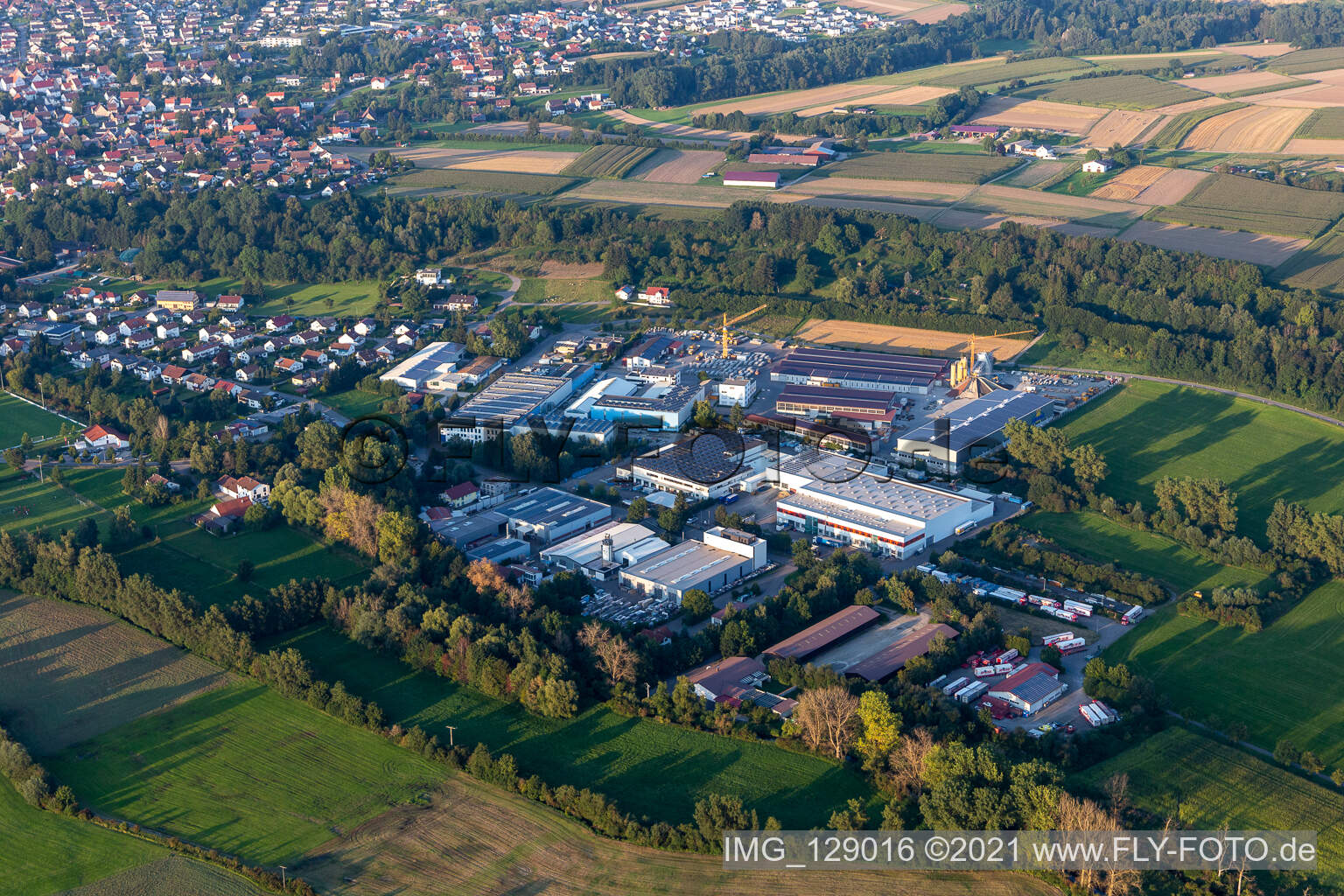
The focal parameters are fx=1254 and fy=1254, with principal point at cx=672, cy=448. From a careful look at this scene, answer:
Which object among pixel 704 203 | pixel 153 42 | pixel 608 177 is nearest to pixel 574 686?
pixel 704 203

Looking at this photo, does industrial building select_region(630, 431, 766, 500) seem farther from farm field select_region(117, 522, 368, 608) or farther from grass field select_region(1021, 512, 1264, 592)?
farm field select_region(117, 522, 368, 608)

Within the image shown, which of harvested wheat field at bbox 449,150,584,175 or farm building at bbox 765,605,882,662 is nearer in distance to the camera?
farm building at bbox 765,605,882,662

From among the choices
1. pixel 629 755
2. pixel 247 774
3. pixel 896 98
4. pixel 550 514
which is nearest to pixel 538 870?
pixel 629 755

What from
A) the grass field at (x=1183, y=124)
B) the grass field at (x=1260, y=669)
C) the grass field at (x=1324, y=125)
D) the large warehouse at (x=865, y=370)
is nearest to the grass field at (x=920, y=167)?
the grass field at (x=1183, y=124)

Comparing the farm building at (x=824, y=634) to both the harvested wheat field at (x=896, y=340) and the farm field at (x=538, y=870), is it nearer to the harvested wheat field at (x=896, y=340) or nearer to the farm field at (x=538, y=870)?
the farm field at (x=538, y=870)

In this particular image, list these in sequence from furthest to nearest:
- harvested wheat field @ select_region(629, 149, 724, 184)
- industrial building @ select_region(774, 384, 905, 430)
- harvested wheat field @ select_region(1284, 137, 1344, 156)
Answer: harvested wheat field @ select_region(1284, 137, 1344, 156) → harvested wheat field @ select_region(629, 149, 724, 184) → industrial building @ select_region(774, 384, 905, 430)

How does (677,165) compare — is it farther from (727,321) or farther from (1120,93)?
(1120,93)

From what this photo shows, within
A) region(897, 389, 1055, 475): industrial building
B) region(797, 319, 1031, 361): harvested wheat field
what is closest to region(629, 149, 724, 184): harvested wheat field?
region(797, 319, 1031, 361): harvested wheat field
